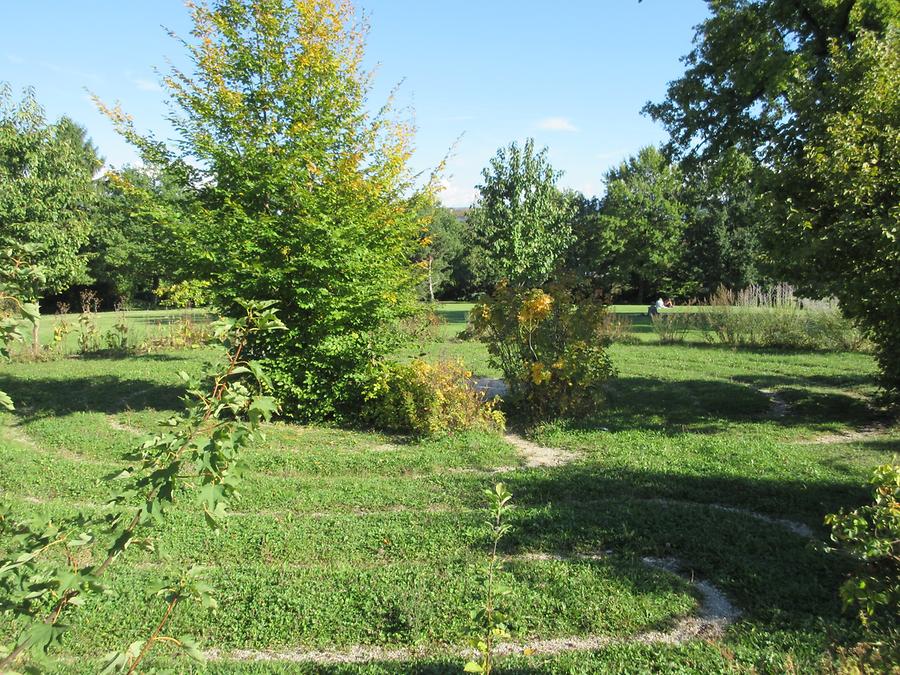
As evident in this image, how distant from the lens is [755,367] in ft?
44.5

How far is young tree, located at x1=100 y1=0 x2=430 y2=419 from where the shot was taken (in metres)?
8.12

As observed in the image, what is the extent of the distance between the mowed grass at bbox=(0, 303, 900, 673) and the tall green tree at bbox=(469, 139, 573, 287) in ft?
47.2

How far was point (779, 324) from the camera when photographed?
16.8 metres

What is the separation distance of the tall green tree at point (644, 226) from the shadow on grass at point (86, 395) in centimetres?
3382

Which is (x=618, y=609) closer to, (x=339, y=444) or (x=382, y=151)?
(x=339, y=444)

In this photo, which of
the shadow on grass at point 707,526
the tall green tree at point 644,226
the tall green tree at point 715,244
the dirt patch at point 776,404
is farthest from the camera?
the tall green tree at point 644,226

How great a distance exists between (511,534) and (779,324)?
15221 millimetres

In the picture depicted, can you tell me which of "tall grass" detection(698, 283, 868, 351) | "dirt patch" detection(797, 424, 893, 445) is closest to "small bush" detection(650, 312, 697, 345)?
"tall grass" detection(698, 283, 868, 351)

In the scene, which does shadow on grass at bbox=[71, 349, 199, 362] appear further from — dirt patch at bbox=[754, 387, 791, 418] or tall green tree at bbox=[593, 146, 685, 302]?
tall green tree at bbox=[593, 146, 685, 302]

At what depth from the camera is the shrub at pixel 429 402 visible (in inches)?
314

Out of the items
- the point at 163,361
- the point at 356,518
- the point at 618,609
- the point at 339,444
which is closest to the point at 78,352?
the point at 163,361

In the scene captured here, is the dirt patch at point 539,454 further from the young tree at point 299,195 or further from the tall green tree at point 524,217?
the tall green tree at point 524,217

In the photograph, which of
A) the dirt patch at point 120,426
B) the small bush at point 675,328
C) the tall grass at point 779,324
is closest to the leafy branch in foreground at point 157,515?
the dirt patch at point 120,426

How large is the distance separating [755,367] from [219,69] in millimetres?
12633
